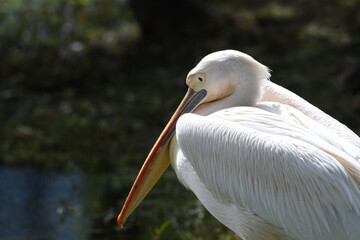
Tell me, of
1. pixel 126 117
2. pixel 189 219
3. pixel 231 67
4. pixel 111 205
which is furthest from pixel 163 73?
pixel 231 67

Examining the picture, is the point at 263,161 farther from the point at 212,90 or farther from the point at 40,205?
the point at 40,205

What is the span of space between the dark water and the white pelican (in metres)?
1.63

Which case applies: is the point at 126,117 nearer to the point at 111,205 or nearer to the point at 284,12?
the point at 111,205

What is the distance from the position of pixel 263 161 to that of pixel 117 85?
6102 mm

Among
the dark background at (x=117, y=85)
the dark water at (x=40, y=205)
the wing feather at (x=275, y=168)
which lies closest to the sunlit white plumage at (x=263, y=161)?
the wing feather at (x=275, y=168)

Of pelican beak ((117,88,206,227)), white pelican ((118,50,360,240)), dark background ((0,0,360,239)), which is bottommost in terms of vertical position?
dark background ((0,0,360,239))

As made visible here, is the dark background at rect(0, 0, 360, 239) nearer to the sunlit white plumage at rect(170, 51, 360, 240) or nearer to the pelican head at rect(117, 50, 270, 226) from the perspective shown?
the pelican head at rect(117, 50, 270, 226)

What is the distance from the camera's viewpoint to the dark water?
6118mm

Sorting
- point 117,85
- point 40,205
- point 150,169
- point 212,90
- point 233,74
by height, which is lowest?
point 117,85

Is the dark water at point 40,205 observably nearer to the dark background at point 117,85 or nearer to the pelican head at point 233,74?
the dark background at point 117,85

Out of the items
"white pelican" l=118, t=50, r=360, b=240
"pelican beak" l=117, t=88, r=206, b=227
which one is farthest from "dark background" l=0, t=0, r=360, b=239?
"white pelican" l=118, t=50, r=360, b=240

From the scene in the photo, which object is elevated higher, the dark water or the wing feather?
the wing feather

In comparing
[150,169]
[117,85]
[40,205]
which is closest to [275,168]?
[150,169]

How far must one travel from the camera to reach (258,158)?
4.04 metres
